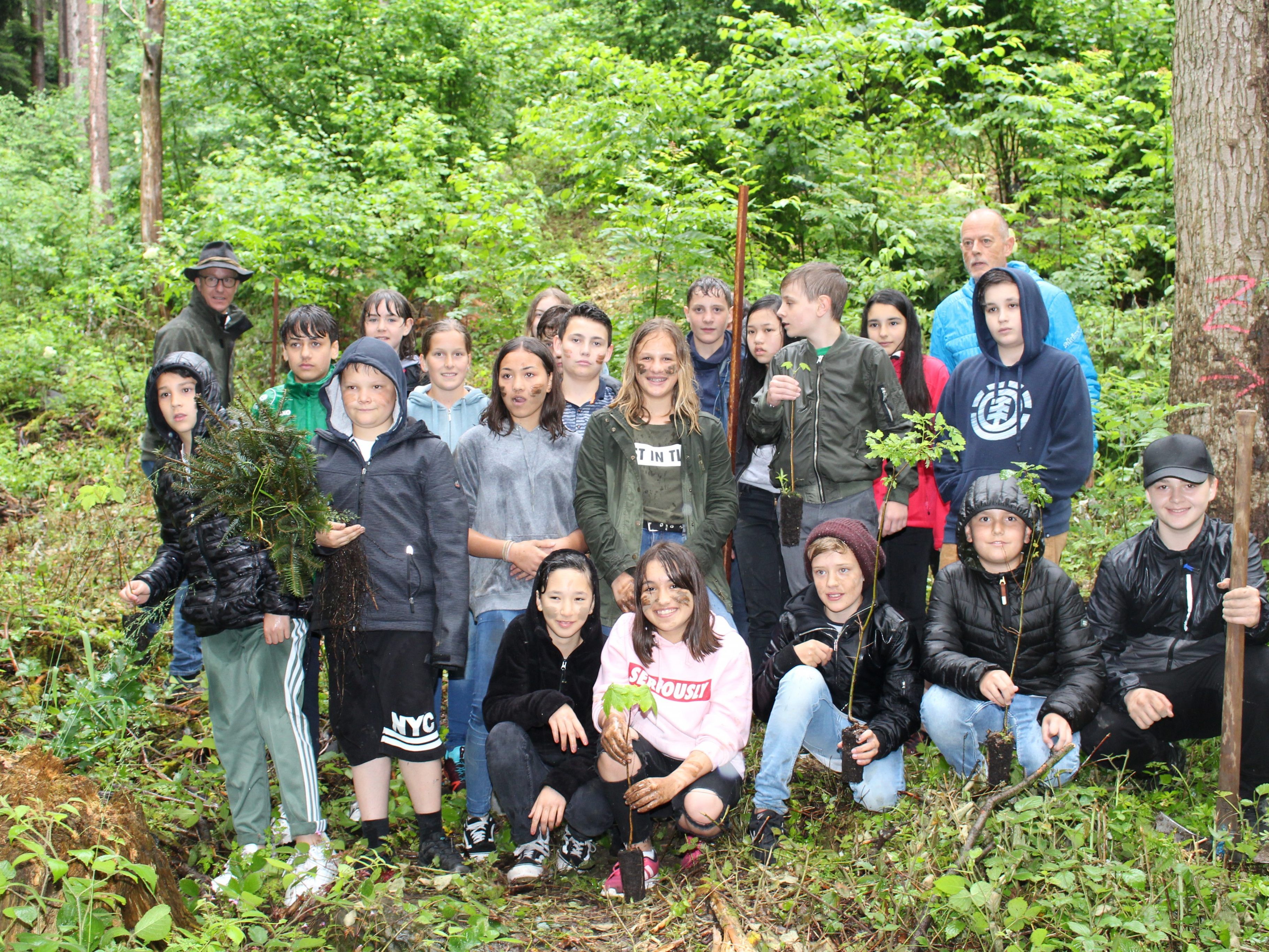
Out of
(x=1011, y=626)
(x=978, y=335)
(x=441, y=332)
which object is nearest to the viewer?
(x=1011, y=626)

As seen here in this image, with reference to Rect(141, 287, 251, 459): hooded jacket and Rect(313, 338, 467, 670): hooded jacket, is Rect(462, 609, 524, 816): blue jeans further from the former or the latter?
Rect(141, 287, 251, 459): hooded jacket

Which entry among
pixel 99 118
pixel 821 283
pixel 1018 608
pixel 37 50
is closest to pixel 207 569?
pixel 821 283

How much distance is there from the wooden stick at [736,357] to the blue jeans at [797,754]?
112 centimetres

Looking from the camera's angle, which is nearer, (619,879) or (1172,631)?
(619,879)

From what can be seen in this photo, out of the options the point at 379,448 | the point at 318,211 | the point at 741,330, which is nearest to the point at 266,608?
the point at 379,448

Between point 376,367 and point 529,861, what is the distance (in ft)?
7.02

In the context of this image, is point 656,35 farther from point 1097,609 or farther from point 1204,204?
point 1097,609

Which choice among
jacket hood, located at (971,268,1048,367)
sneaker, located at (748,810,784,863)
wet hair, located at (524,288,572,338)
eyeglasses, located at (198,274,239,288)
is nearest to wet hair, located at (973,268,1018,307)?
jacket hood, located at (971,268,1048,367)

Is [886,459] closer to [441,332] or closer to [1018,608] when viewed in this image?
[1018,608]

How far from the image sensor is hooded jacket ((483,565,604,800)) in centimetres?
391

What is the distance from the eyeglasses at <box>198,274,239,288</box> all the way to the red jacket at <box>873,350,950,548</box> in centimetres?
423

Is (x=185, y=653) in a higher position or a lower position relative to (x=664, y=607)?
lower

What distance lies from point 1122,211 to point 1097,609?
6.99 m

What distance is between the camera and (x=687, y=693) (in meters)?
3.85
